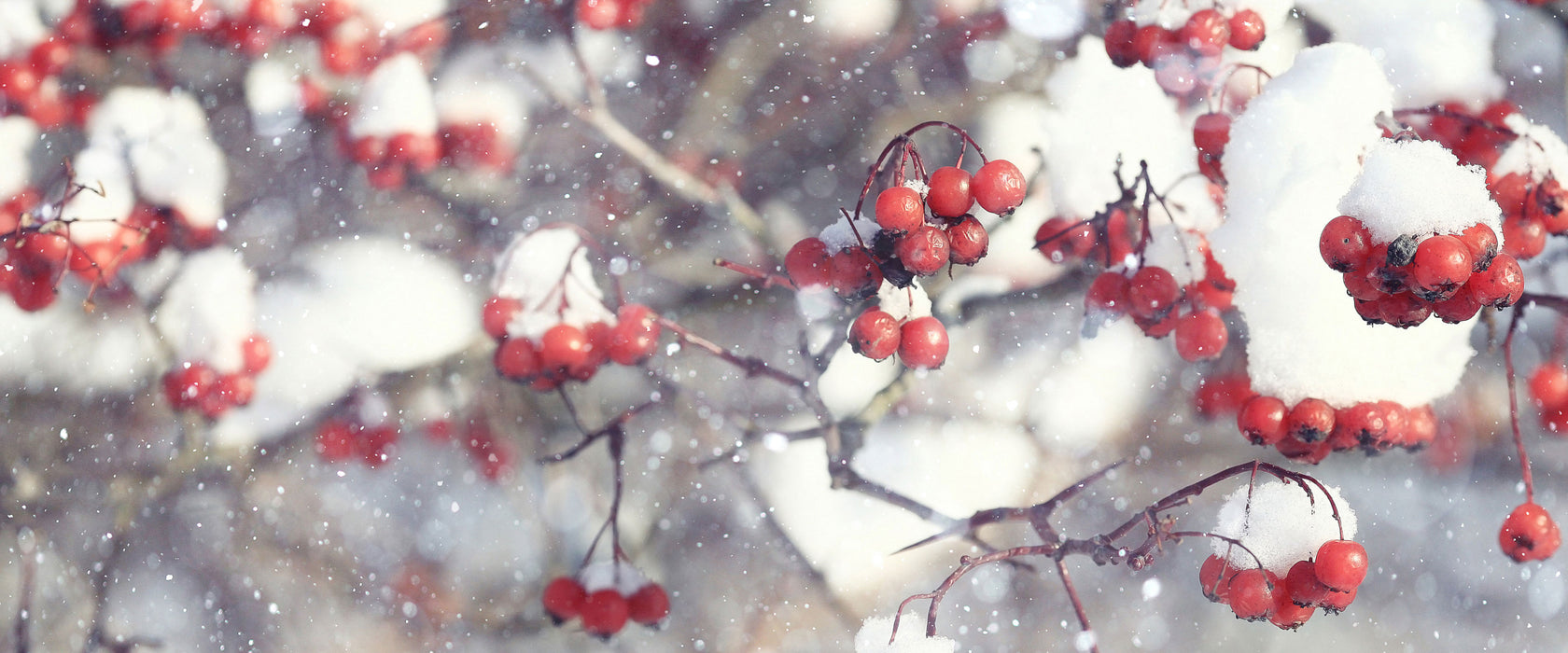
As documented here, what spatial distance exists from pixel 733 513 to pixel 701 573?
2cm

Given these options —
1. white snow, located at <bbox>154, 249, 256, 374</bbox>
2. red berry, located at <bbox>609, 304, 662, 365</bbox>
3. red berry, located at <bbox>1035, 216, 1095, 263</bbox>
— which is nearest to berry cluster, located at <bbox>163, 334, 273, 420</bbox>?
white snow, located at <bbox>154, 249, 256, 374</bbox>

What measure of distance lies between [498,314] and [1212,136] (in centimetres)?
20

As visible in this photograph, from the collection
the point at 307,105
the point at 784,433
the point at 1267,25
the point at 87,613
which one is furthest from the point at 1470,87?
the point at 87,613

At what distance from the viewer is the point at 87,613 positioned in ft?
1.01

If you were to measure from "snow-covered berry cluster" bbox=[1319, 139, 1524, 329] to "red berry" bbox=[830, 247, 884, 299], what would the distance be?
103 mm

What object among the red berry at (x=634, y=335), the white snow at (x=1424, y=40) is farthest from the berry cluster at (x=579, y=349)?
the white snow at (x=1424, y=40)

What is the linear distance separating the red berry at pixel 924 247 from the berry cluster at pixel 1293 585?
11cm

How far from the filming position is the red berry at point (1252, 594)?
0.76 ft

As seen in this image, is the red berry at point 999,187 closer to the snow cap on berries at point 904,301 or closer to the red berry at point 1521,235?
the snow cap on berries at point 904,301

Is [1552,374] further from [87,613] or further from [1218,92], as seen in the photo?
[87,613]

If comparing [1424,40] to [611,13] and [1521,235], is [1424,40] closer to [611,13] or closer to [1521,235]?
[1521,235]

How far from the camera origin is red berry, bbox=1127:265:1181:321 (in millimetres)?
246

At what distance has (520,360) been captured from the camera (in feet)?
0.81

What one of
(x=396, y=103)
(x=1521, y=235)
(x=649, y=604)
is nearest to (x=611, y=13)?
(x=396, y=103)
